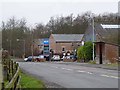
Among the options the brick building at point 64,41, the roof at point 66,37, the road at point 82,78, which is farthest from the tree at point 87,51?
the roof at point 66,37

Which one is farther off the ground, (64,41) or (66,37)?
(66,37)

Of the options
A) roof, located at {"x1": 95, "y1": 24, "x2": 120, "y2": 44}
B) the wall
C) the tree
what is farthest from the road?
the tree

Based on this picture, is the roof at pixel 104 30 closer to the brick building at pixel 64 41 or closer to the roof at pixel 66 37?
the roof at pixel 66 37

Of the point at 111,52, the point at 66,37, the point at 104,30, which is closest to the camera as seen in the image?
the point at 111,52

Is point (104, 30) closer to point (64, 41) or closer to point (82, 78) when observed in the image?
point (82, 78)

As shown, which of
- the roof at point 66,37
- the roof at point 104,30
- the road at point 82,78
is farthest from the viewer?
the roof at point 66,37

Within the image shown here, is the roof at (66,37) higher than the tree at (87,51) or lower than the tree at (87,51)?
higher

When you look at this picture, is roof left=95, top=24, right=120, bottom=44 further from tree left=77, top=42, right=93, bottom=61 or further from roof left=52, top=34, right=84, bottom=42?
roof left=52, top=34, right=84, bottom=42

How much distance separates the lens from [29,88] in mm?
16797

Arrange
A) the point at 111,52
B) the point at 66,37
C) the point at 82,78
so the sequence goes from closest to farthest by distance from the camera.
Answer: the point at 82,78
the point at 111,52
the point at 66,37

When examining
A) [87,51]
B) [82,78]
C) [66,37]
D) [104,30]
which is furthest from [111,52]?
[66,37]

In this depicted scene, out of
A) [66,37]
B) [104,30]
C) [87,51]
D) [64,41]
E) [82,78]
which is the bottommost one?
[82,78]

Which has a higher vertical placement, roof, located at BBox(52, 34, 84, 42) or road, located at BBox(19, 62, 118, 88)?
roof, located at BBox(52, 34, 84, 42)

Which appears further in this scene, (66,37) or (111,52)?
(66,37)
